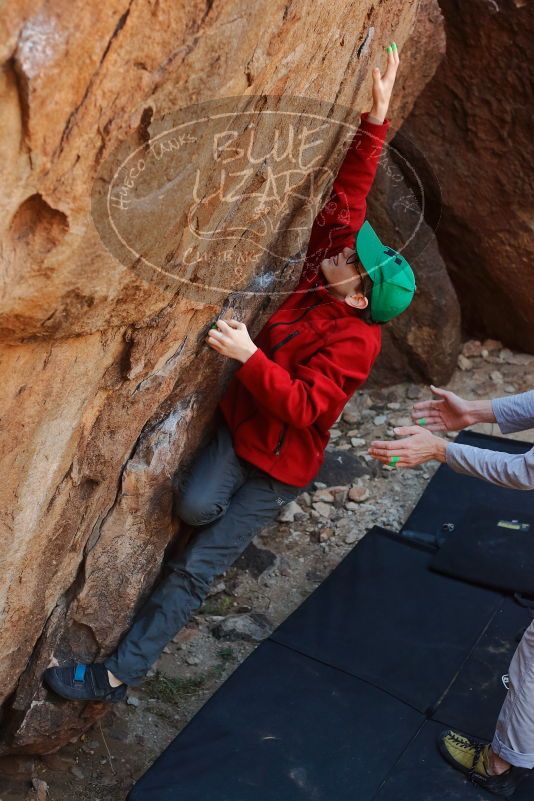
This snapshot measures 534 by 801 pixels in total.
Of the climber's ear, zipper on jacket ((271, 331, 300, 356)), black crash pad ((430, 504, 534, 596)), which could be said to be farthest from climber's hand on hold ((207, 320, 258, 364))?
black crash pad ((430, 504, 534, 596))

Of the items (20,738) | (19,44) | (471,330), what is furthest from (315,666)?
(471,330)

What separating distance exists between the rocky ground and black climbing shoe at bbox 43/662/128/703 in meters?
0.39

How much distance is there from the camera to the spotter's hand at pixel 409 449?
3.27 metres

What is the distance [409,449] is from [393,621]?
1.14 metres

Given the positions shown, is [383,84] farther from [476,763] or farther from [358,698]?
[476,763]

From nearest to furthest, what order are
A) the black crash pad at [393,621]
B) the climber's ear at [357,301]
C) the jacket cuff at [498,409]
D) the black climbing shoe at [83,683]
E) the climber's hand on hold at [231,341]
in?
the climber's hand on hold at [231,341]
the climber's ear at [357,301]
the black climbing shoe at [83,683]
the jacket cuff at [498,409]
the black crash pad at [393,621]

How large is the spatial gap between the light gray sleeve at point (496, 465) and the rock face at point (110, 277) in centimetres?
98

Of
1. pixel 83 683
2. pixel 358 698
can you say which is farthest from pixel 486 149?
pixel 83 683

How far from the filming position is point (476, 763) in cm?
327

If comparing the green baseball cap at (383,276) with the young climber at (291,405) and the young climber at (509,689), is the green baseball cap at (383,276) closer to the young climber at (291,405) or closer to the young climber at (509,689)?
the young climber at (291,405)

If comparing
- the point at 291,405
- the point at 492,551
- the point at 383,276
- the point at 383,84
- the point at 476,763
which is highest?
the point at 383,84

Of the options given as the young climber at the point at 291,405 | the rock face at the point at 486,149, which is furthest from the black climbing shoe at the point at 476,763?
the rock face at the point at 486,149

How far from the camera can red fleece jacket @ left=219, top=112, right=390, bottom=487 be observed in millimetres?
3293

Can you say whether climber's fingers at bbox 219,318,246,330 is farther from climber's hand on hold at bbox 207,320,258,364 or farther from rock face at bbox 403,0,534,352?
rock face at bbox 403,0,534,352
